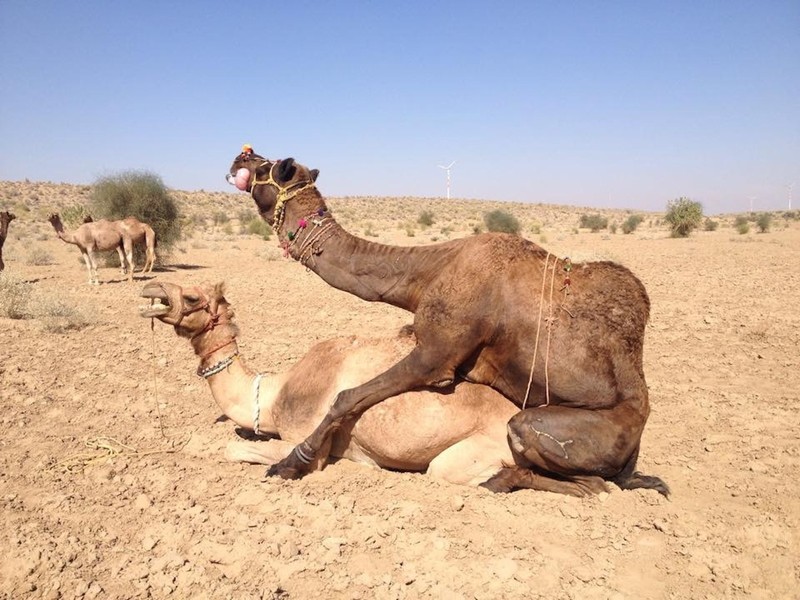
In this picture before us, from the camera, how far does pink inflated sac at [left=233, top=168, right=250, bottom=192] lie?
4.38 m

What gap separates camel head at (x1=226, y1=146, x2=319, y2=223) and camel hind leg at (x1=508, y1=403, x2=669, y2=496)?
7.41 ft

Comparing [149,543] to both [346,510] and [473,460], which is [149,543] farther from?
[473,460]

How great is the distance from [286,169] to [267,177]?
18cm

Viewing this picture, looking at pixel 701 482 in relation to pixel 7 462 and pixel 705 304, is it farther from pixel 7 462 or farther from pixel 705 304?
pixel 705 304

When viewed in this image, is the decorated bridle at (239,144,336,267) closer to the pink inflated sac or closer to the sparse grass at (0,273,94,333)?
the pink inflated sac

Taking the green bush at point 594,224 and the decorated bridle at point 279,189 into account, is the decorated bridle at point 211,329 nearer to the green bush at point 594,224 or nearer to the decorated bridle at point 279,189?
the decorated bridle at point 279,189

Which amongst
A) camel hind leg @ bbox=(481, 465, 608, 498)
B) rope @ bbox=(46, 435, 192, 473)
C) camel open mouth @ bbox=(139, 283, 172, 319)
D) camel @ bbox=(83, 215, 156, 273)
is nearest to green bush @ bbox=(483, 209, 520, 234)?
camel @ bbox=(83, 215, 156, 273)

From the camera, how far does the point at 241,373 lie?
468 centimetres

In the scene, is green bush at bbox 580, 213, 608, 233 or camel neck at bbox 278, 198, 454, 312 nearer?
camel neck at bbox 278, 198, 454, 312

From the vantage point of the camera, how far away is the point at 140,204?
22.9 m

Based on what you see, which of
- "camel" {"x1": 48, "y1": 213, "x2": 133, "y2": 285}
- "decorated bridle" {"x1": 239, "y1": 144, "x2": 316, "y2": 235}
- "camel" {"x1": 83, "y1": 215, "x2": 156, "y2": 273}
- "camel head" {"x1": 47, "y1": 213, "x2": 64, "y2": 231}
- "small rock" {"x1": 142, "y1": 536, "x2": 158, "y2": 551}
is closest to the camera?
"small rock" {"x1": 142, "y1": 536, "x2": 158, "y2": 551}

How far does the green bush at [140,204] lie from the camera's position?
23.0 m

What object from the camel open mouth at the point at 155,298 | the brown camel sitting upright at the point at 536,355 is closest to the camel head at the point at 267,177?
the camel open mouth at the point at 155,298

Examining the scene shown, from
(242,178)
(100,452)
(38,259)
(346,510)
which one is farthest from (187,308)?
(38,259)
